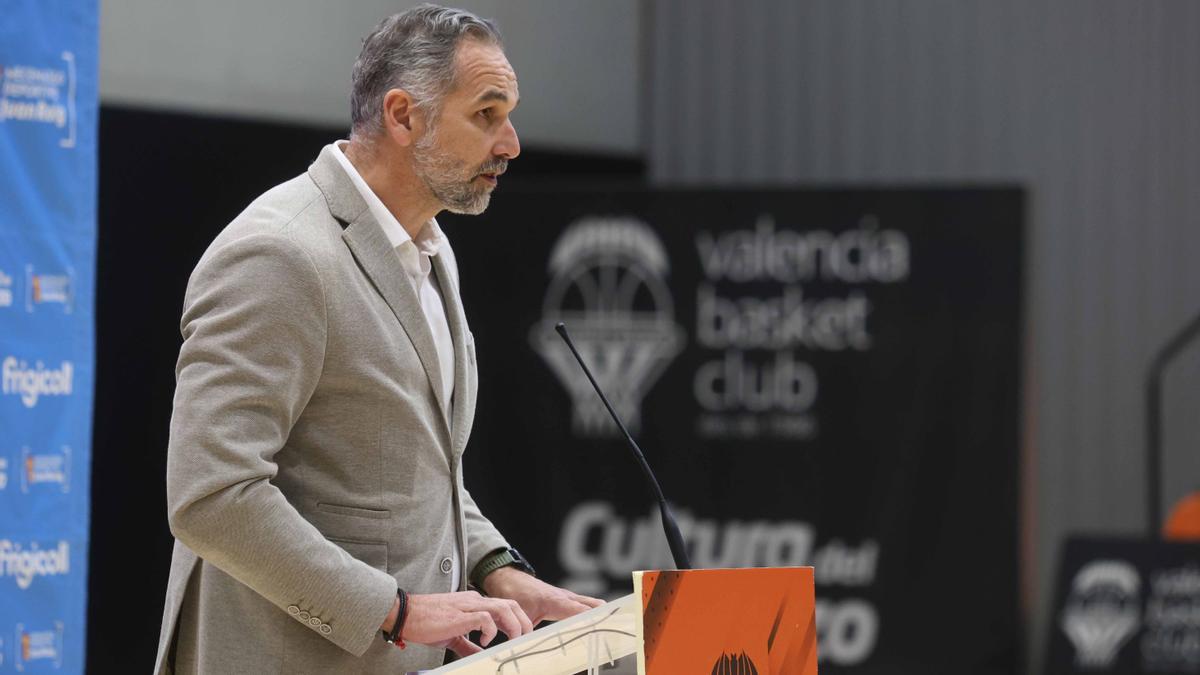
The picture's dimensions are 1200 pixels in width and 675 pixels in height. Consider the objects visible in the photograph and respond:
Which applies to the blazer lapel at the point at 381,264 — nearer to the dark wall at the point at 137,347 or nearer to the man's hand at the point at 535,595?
the man's hand at the point at 535,595

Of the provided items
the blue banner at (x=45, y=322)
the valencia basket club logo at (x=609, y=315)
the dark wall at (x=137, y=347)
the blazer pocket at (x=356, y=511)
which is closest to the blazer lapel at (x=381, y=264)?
the blazer pocket at (x=356, y=511)

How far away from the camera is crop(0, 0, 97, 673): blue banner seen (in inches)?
108

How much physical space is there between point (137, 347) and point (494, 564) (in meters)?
3.50

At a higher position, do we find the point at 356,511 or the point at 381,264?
the point at 381,264

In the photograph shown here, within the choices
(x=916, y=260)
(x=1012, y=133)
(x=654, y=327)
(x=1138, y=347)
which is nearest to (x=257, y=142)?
(x=654, y=327)

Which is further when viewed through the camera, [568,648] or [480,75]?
[480,75]

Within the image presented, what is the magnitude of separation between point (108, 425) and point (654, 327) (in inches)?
69.3

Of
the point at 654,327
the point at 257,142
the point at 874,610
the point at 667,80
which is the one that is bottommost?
the point at 874,610

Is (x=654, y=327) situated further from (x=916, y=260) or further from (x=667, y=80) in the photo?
(x=667, y=80)

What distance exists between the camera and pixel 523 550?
5.29m

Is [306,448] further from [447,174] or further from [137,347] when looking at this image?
[137,347]

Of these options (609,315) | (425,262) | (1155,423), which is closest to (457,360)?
Result: (425,262)

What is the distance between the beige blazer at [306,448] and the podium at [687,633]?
0.53 ft

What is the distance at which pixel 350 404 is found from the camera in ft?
5.20
